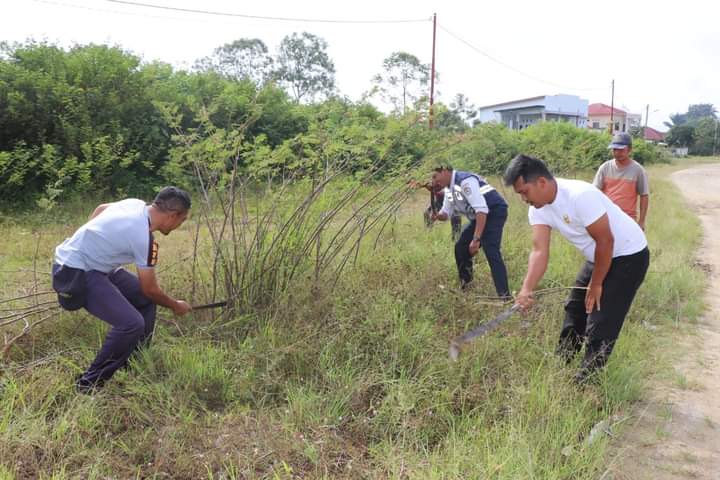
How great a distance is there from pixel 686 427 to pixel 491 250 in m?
2.02

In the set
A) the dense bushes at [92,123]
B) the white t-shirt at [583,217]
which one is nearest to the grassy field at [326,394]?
the white t-shirt at [583,217]

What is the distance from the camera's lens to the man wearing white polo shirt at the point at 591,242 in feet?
9.11

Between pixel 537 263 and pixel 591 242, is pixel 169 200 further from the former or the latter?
pixel 591 242

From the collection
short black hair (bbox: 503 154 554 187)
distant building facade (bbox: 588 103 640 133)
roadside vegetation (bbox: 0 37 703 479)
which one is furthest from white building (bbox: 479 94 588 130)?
short black hair (bbox: 503 154 554 187)

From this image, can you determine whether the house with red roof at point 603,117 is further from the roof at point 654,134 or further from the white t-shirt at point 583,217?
the white t-shirt at point 583,217

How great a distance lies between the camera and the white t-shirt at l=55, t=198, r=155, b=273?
2.81 m

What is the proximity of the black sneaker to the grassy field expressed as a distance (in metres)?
0.06

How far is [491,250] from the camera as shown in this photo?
4.59 meters

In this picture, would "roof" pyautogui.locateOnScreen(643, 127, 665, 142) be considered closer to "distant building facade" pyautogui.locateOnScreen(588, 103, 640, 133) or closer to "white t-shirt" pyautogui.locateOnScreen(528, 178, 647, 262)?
"distant building facade" pyautogui.locateOnScreen(588, 103, 640, 133)

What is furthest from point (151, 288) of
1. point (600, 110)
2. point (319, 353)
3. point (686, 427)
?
point (600, 110)

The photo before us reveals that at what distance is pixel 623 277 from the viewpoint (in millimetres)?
2941

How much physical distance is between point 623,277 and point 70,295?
3080mm

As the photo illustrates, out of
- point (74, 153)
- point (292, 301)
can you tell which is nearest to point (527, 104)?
point (74, 153)

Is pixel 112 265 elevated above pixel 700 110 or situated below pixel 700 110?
below
